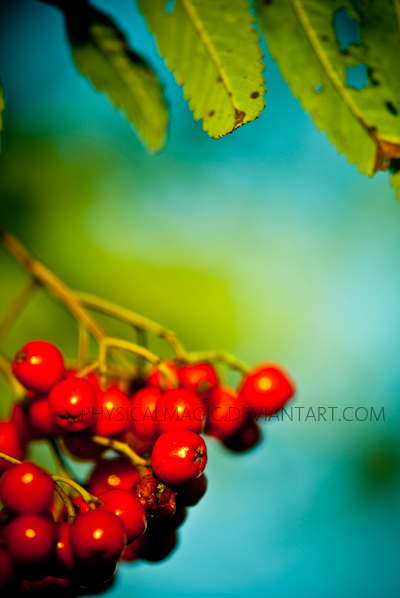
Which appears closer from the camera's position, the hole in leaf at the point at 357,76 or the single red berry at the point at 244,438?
the hole in leaf at the point at 357,76

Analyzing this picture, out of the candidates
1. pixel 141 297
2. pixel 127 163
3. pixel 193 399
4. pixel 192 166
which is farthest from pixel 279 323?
pixel 193 399

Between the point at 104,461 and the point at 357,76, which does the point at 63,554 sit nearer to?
the point at 104,461

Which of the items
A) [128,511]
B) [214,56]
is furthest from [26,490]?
[214,56]

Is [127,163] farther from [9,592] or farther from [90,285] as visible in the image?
[9,592]

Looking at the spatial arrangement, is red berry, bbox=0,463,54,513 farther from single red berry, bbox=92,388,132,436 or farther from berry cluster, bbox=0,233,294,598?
single red berry, bbox=92,388,132,436

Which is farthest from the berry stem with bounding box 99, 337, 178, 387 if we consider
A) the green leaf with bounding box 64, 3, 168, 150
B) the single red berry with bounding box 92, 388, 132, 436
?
the green leaf with bounding box 64, 3, 168, 150

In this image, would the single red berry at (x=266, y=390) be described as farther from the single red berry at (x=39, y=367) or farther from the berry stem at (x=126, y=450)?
the single red berry at (x=39, y=367)

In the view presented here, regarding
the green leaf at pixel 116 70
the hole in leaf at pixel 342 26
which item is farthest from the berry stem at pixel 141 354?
the hole in leaf at pixel 342 26
